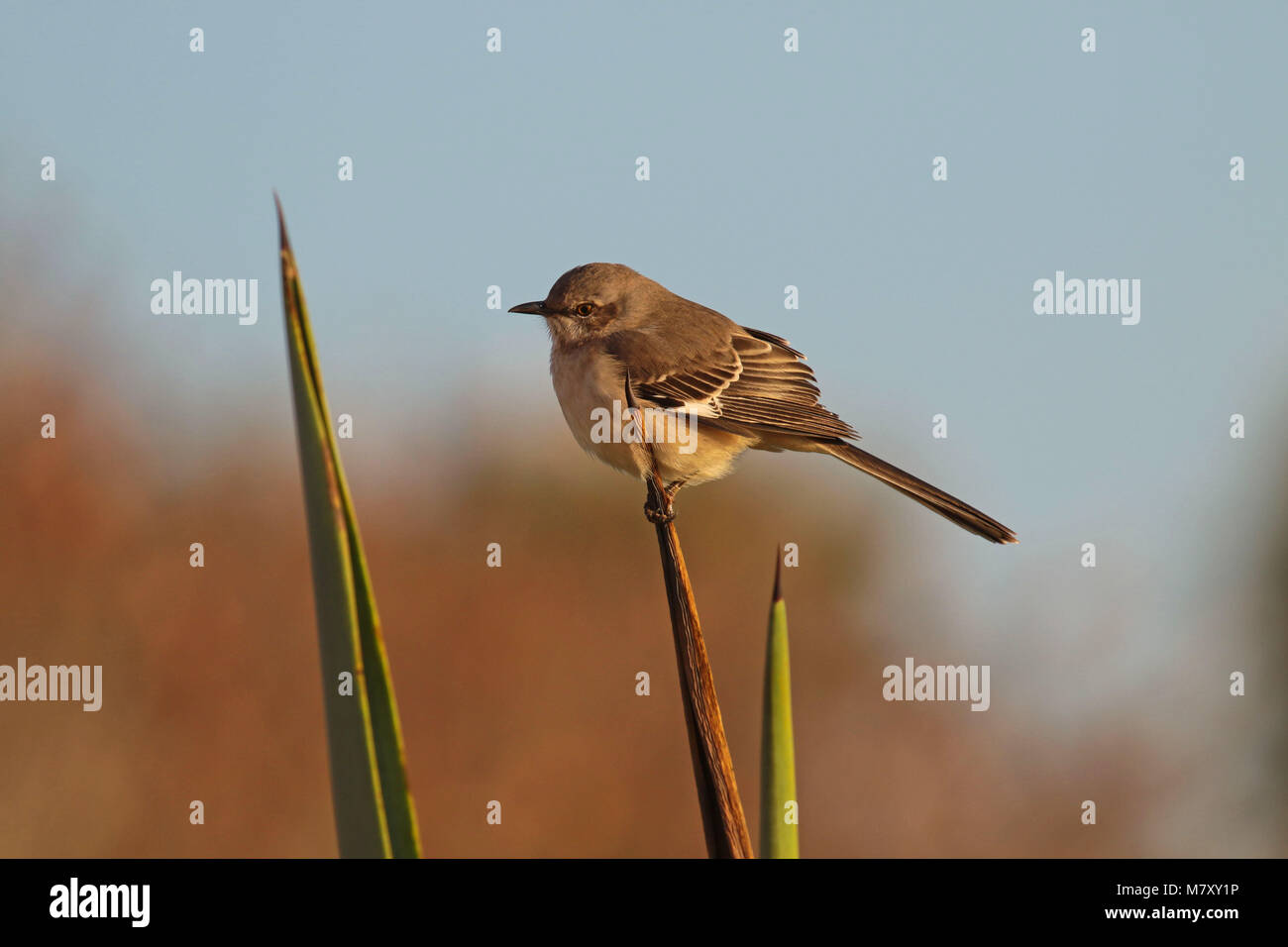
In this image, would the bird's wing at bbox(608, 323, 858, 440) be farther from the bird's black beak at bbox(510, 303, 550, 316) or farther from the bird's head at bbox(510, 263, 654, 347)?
the bird's black beak at bbox(510, 303, 550, 316)

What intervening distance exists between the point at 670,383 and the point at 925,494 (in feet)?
3.94

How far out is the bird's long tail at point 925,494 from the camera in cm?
319

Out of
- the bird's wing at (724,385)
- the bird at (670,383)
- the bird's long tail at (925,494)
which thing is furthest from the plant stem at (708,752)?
the bird's wing at (724,385)

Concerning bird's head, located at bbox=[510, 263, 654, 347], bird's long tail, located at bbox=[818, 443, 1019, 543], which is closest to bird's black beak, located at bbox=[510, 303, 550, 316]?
bird's head, located at bbox=[510, 263, 654, 347]

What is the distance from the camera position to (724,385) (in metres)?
4.41

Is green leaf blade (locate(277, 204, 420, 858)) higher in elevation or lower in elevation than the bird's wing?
lower

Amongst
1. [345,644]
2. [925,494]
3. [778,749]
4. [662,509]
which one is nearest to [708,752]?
[778,749]

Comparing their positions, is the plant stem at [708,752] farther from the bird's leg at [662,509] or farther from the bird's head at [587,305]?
the bird's head at [587,305]

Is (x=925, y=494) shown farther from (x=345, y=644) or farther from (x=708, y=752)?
(x=345, y=644)

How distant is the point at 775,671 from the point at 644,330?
3202 mm

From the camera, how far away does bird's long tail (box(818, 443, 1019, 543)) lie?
3191mm

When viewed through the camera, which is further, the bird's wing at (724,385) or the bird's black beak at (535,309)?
the bird's black beak at (535,309)

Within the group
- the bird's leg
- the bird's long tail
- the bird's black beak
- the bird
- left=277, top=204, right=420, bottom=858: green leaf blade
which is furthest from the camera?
the bird's black beak

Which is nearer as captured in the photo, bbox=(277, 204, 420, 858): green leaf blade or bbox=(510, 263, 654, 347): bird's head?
bbox=(277, 204, 420, 858): green leaf blade
